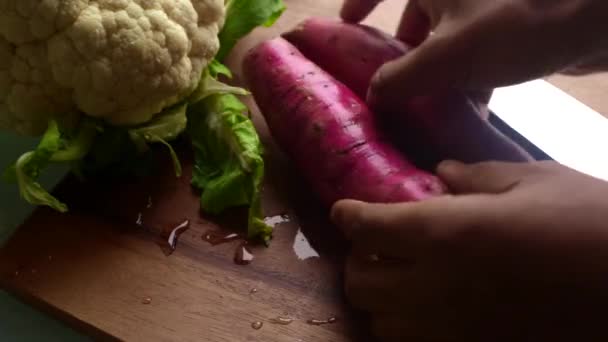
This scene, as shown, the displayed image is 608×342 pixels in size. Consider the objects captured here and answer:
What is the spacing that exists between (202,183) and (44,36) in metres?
0.27

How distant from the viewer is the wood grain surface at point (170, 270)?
72 cm

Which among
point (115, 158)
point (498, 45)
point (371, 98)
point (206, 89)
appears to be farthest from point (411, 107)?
point (115, 158)

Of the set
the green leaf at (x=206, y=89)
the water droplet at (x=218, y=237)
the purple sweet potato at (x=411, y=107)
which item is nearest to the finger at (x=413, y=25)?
the purple sweet potato at (x=411, y=107)

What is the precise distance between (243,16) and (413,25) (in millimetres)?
251

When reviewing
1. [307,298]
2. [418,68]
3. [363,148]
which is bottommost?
[307,298]

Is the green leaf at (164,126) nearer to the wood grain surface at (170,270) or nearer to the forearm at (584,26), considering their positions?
the wood grain surface at (170,270)

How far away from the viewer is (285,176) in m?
0.89

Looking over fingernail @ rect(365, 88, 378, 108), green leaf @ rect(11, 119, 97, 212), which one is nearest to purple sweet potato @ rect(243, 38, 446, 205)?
fingernail @ rect(365, 88, 378, 108)

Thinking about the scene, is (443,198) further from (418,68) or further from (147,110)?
(147,110)

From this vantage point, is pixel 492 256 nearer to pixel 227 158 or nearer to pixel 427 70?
pixel 427 70

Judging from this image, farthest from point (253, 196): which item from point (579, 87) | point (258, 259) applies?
point (579, 87)

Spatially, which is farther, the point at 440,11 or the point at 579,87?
the point at 579,87

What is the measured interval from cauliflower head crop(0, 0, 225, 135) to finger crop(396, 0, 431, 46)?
0.99 ft

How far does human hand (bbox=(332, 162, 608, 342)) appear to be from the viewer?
0.54 meters
